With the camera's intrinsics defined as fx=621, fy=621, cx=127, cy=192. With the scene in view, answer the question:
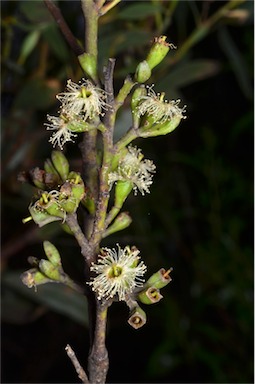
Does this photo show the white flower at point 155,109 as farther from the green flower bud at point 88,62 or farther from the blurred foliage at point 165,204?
the blurred foliage at point 165,204

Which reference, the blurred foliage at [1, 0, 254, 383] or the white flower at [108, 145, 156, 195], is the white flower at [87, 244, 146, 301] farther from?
the blurred foliage at [1, 0, 254, 383]

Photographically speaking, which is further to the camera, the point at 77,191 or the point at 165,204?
the point at 165,204

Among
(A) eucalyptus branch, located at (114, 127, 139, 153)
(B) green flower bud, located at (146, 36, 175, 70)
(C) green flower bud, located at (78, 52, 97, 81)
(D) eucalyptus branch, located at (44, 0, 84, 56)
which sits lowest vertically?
(A) eucalyptus branch, located at (114, 127, 139, 153)

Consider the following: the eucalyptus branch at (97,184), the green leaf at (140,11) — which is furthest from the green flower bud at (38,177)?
the green leaf at (140,11)

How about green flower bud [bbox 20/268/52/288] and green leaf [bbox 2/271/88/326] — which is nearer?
green flower bud [bbox 20/268/52/288]

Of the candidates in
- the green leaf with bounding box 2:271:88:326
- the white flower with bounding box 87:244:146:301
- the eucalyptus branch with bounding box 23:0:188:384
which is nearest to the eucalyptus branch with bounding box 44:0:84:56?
the eucalyptus branch with bounding box 23:0:188:384

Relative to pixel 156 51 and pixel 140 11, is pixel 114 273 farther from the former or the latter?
pixel 140 11

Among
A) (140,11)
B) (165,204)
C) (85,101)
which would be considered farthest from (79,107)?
(165,204)

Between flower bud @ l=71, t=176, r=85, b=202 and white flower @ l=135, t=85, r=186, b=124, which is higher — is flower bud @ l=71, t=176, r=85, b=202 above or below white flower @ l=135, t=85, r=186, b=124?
below
